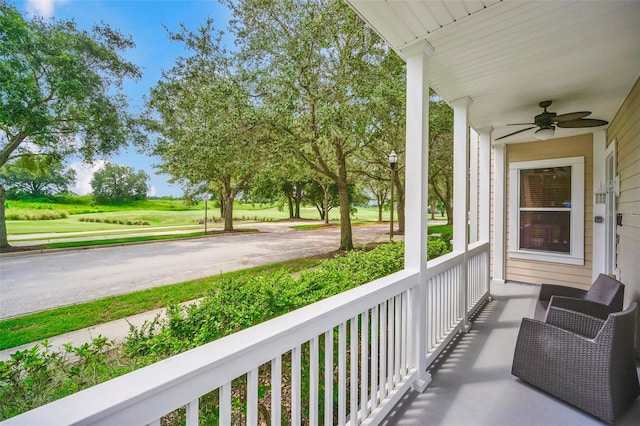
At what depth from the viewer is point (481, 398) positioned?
1980 millimetres

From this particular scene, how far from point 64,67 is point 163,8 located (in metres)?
0.89

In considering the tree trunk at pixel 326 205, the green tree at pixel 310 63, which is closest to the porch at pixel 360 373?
the green tree at pixel 310 63

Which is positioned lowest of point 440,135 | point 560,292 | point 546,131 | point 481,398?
point 481,398

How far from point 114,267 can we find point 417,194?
12.5 ft

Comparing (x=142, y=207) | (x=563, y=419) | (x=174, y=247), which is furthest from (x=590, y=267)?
(x=174, y=247)

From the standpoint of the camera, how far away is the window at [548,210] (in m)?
4.25

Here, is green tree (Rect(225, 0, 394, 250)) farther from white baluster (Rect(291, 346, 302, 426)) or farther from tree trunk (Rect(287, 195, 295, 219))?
white baluster (Rect(291, 346, 302, 426))

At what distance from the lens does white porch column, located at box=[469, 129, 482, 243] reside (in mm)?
4180

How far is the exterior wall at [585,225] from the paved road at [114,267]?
190 inches

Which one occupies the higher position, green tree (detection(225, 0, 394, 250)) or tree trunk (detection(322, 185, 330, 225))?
green tree (detection(225, 0, 394, 250))

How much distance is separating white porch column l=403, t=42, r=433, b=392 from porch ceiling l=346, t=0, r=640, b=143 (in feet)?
0.82

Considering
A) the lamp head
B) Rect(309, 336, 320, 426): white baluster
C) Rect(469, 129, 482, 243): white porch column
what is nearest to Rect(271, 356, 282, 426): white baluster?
Rect(309, 336, 320, 426): white baluster

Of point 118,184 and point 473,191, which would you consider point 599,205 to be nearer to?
point 473,191

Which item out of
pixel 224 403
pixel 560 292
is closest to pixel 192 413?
pixel 224 403
